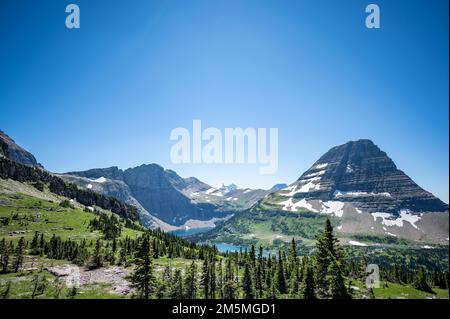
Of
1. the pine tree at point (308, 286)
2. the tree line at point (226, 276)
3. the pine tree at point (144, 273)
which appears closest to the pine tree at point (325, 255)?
the tree line at point (226, 276)

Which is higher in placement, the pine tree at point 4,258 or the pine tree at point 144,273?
the pine tree at point 144,273

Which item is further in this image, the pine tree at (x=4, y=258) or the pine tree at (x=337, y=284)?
the pine tree at (x=4, y=258)

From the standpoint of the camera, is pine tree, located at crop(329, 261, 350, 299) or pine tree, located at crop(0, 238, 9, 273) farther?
pine tree, located at crop(0, 238, 9, 273)

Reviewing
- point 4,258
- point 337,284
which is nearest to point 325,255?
point 337,284

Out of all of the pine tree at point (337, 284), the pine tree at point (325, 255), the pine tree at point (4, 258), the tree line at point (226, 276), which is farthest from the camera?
the pine tree at point (4, 258)

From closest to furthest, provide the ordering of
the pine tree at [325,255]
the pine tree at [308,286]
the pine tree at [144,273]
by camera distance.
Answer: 1. the pine tree at [144,273]
2. the pine tree at [325,255]
3. the pine tree at [308,286]

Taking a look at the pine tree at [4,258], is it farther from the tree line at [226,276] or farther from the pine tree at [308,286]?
the pine tree at [308,286]

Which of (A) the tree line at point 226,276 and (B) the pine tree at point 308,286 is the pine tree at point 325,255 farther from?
(B) the pine tree at point 308,286

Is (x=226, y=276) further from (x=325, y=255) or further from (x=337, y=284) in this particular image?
(x=337, y=284)

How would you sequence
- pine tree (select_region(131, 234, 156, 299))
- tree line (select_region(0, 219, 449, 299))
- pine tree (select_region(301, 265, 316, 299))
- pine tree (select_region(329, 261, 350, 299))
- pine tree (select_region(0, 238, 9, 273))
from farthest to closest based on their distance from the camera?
pine tree (select_region(0, 238, 9, 273)), pine tree (select_region(301, 265, 316, 299)), tree line (select_region(0, 219, 449, 299)), pine tree (select_region(131, 234, 156, 299)), pine tree (select_region(329, 261, 350, 299))

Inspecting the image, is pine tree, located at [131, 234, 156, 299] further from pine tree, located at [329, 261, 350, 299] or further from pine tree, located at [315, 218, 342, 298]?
pine tree, located at [315, 218, 342, 298]

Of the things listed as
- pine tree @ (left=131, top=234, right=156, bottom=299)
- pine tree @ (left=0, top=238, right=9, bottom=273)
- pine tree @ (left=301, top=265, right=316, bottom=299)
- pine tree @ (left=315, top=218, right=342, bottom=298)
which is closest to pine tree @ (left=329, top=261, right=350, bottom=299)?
pine tree @ (left=315, top=218, right=342, bottom=298)

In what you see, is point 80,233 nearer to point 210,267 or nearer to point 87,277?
point 87,277
